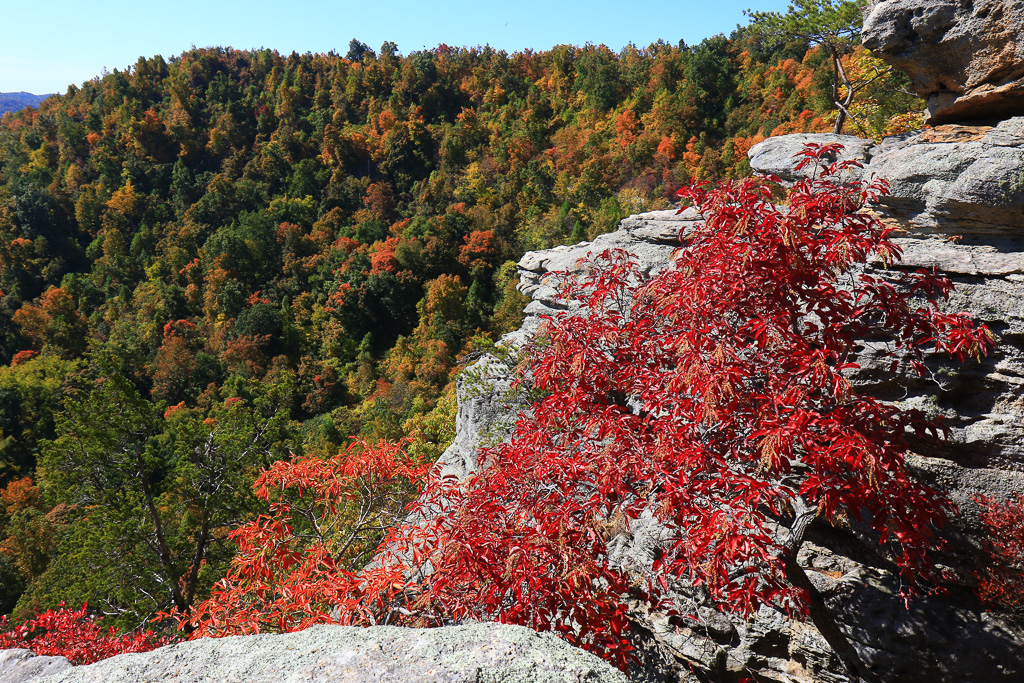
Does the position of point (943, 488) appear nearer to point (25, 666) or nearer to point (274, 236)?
point (25, 666)

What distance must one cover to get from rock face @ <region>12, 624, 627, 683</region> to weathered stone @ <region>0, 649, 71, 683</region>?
75 cm

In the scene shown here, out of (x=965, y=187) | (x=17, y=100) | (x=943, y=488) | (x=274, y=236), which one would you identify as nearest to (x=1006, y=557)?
(x=943, y=488)

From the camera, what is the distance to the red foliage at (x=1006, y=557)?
3859 millimetres

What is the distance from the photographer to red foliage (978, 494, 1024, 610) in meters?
3.86

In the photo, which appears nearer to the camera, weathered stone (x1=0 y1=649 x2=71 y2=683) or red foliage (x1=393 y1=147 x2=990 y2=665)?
weathered stone (x1=0 y1=649 x2=71 y2=683)

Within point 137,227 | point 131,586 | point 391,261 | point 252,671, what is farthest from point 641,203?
point 137,227

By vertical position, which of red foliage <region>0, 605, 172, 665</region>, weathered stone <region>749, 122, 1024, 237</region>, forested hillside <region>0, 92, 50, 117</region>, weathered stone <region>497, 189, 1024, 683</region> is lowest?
red foliage <region>0, 605, 172, 665</region>

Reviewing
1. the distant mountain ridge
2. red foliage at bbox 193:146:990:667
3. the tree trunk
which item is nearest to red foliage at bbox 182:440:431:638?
red foliage at bbox 193:146:990:667

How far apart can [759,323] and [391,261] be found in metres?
31.3

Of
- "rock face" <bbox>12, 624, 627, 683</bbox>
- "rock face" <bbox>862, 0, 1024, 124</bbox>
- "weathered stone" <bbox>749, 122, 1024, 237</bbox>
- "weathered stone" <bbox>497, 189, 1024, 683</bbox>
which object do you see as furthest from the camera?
"rock face" <bbox>862, 0, 1024, 124</bbox>

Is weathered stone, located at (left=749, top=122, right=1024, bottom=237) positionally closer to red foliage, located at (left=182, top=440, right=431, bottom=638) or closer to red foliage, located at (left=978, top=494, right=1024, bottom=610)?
red foliage, located at (left=978, top=494, right=1024, bottom=610)

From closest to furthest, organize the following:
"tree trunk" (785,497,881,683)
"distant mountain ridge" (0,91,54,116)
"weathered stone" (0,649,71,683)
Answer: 1. "weathered stone" (0,649,71,683)
2. "tree trunk" (785,497,881,683)
3. "distant mountain ridge" (0,91,54,116)

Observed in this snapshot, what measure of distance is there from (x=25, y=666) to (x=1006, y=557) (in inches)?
244

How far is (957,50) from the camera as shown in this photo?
505 centimetres
